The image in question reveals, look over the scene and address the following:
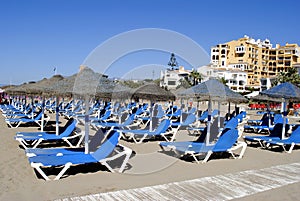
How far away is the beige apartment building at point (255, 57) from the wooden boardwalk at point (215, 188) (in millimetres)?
70171

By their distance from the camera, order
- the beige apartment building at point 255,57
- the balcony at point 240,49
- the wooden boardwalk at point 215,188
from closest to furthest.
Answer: the wooden boardwalk at point 215,188
the beige apartment building at point 255,57
the balcony at point 240,49

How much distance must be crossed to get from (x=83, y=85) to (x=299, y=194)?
4.35 metres

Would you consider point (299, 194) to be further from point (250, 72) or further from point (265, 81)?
point (250, 72)

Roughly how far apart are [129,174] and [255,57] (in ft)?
256

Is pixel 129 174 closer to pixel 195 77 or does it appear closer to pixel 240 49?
pixel 195 77

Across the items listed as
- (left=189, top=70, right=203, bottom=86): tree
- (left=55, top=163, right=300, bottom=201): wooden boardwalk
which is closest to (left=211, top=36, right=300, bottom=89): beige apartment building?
(left=189, top=70, right=203, bottom=86): tree

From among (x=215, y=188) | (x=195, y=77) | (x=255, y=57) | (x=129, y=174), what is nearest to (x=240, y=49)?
(x=255, y=57)

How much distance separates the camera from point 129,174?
5.39 metres

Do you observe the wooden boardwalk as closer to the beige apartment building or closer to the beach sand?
the beach sand

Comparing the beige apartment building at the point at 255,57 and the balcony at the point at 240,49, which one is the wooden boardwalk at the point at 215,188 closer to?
the beige apartment building at the point at 255,57

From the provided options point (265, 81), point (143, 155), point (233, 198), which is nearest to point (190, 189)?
point (233, 198)

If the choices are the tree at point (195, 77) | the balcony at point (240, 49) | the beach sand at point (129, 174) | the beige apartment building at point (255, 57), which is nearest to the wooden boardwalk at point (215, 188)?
the beach sand at point (129, 174)

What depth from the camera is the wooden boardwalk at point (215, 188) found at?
4230 millimetres

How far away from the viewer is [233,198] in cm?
430
